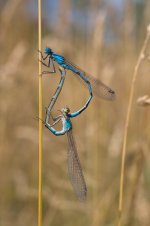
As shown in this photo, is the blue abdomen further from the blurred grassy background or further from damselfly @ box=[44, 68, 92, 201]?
the blurred grassy background

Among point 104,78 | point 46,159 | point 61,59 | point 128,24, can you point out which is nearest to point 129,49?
point 128,24

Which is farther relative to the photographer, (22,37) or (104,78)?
(22,37)

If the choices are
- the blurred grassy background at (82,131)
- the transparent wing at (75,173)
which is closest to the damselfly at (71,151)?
the transparent wing at (75,173)

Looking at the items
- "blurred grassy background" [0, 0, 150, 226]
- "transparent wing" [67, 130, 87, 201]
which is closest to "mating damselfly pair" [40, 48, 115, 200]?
"transparent wing" [67, 130, 87, 201]

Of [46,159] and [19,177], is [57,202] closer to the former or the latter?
[19,177]

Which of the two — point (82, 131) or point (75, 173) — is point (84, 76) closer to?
point (75, 173)
